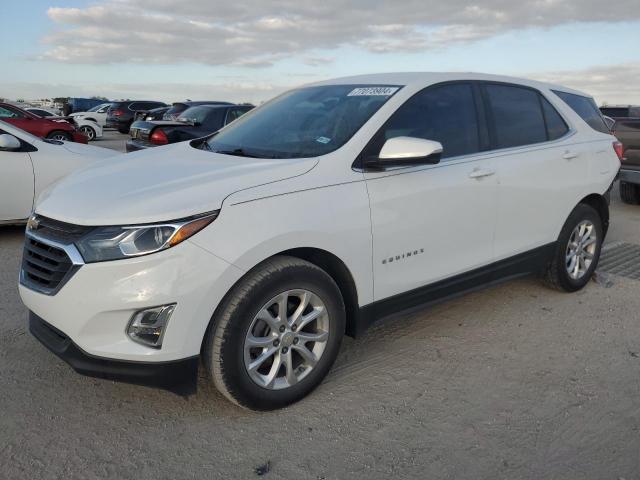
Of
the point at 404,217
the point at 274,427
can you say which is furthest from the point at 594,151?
the point at 274,427

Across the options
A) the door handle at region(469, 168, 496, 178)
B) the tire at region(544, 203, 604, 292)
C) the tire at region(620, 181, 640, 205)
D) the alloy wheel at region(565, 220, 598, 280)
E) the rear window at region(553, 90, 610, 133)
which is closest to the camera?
the door handle at region(469, 168, 496, 178)

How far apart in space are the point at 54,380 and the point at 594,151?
169 inches

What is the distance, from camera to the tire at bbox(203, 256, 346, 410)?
2699mm

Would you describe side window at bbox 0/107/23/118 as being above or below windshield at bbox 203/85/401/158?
above

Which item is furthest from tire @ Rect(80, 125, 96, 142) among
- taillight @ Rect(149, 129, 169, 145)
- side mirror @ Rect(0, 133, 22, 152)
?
side mirror @ Rect(0, 133, 22, 152)

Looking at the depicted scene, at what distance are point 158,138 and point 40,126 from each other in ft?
25.6

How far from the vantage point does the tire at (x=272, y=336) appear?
8.86ft

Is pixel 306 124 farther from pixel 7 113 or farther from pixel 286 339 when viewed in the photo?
pixel 7 113

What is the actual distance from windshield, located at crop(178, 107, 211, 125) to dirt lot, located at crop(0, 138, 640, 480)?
21.8 feet

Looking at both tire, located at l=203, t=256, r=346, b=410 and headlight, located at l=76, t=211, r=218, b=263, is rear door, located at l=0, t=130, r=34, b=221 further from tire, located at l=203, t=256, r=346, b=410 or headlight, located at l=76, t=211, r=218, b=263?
tire, located at l=203, t=256, r=346, b=410

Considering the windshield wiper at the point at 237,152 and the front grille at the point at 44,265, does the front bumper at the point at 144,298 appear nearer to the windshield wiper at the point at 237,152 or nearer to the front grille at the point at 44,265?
the front grille at the point at 44,265

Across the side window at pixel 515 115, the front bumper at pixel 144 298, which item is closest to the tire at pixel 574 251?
the side window at pixel 515 115

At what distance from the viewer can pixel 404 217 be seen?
3275mm

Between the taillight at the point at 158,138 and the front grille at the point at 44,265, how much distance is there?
5971 mm
